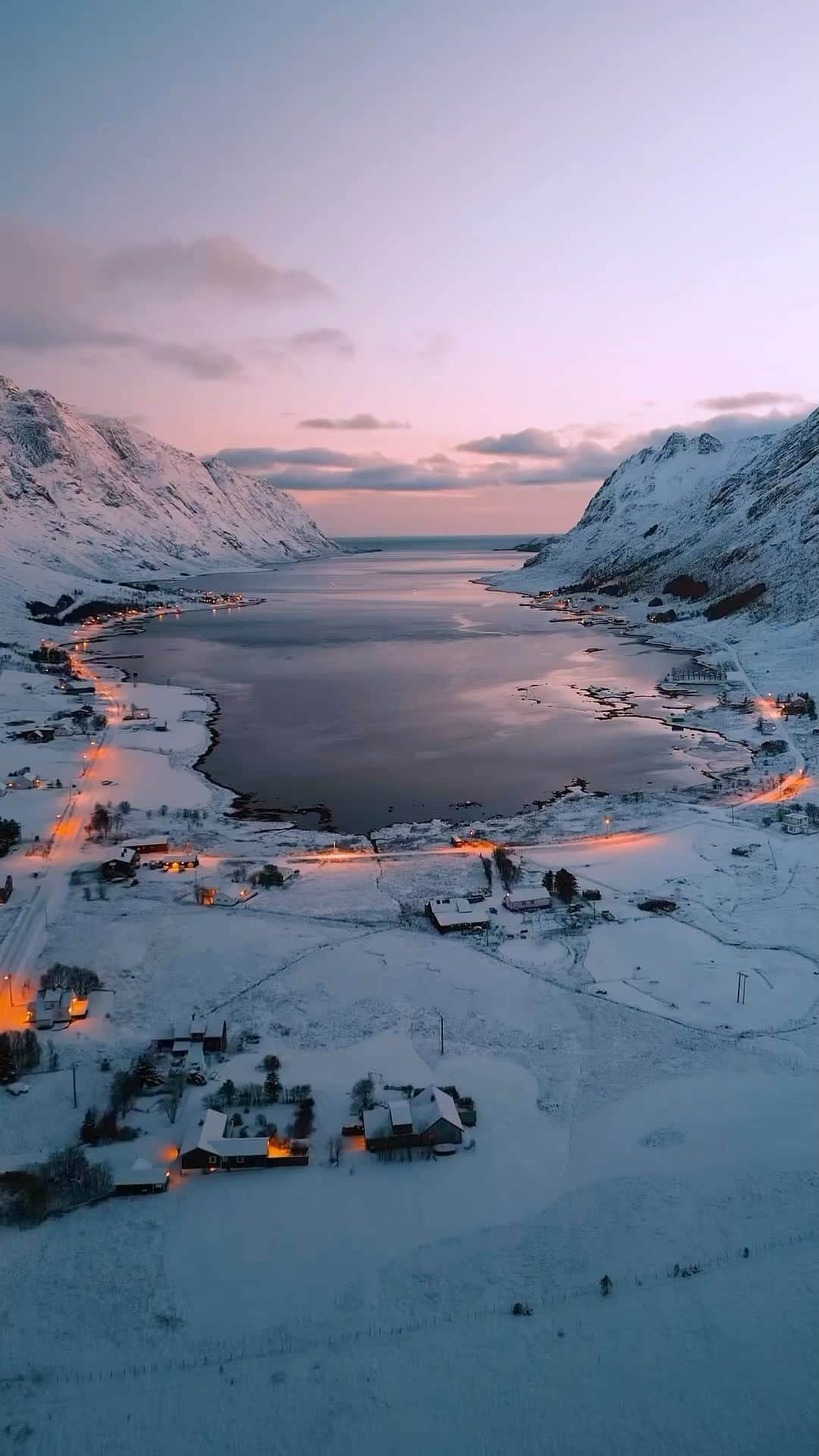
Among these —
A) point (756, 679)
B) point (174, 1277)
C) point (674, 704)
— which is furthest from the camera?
point (756, 679)

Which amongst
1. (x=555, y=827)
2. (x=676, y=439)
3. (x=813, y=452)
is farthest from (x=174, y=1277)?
(x=676, y=439)

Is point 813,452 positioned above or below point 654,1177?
above

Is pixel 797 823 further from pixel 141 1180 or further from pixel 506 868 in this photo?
pixel 141 1180

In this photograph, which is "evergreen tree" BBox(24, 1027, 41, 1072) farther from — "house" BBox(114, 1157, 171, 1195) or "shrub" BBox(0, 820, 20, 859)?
"shrub" BBox(0, 820, 20, 859)

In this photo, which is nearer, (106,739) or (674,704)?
(106,739)

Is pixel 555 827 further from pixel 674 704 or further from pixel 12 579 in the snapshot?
pixel 12 579

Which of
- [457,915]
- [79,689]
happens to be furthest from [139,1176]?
[79,689]

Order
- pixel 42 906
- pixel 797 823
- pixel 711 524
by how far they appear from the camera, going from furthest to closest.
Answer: pixel 711 524 → pixel 797 823 → pixel 42 906
